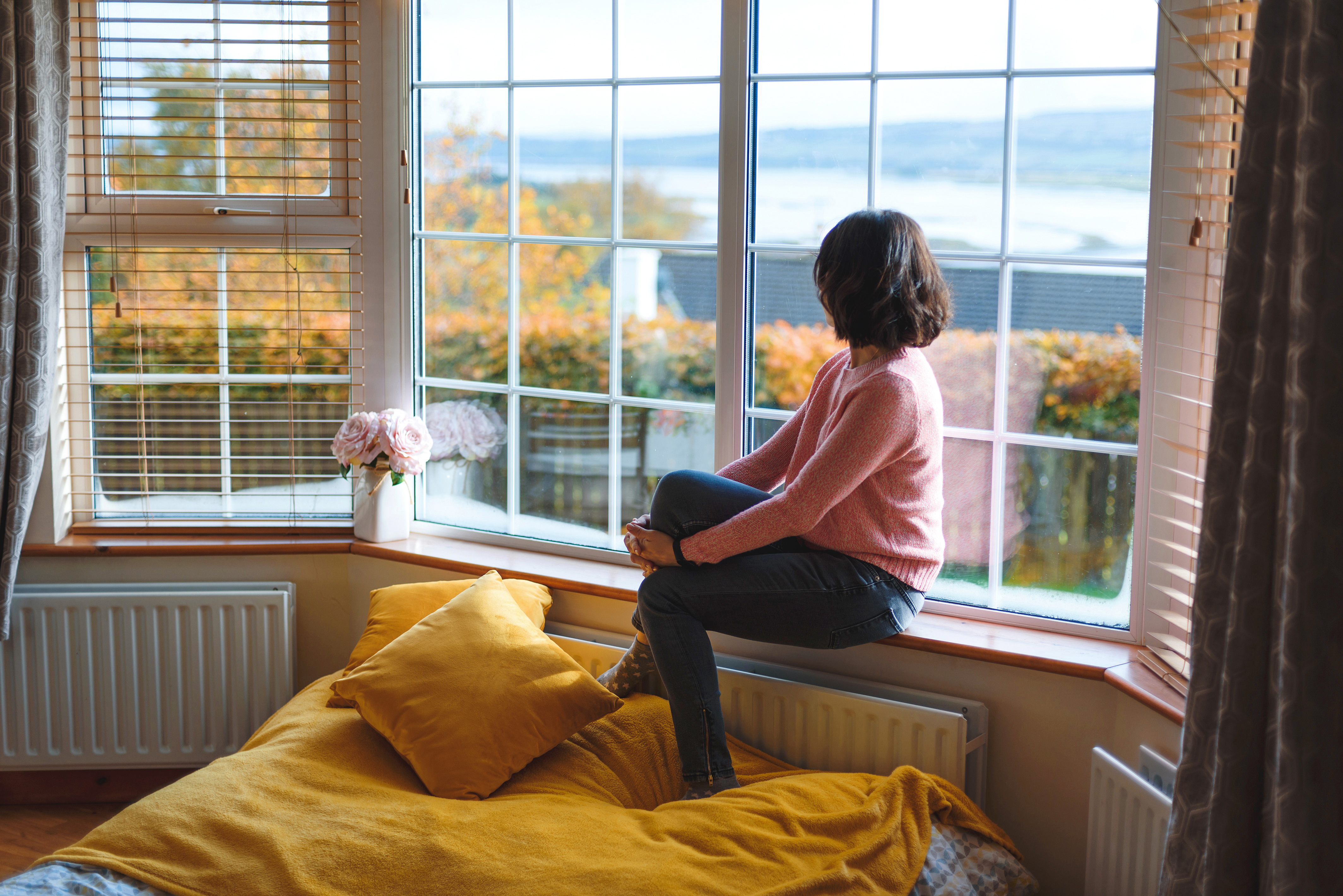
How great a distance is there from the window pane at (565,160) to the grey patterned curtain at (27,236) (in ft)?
3.69

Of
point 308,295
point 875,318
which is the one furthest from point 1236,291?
point 308,295

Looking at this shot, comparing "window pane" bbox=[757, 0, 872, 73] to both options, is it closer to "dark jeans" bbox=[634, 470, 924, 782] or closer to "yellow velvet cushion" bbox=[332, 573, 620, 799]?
"dark jeans" bbox=[634, 470, 924, 782]

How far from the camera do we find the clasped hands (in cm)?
202

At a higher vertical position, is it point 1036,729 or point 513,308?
point 513,308

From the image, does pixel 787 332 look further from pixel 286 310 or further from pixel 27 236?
pixel 27 236

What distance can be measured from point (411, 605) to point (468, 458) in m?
0.52

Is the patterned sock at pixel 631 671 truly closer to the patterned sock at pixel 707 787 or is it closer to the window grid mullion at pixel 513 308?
the patterned sock at pixel 707 787

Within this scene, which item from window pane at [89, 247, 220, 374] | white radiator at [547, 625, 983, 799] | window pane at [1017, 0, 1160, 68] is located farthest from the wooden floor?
window pane at [1017, 0, 1160, 68]

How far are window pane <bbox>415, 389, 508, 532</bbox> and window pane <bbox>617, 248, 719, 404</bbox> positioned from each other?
411 mm

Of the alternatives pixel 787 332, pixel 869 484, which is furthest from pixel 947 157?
pixel 869 484

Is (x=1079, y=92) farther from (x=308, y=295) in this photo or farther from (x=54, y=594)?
(x=54, y=594)

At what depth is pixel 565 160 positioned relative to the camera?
2.61 m

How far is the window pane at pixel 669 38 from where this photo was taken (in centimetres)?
241

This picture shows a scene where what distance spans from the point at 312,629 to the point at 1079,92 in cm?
231
